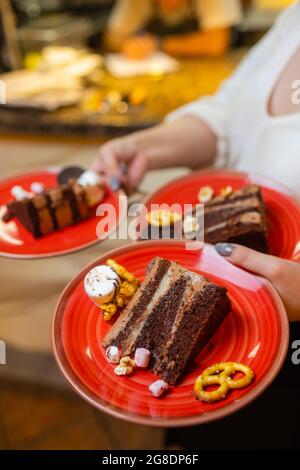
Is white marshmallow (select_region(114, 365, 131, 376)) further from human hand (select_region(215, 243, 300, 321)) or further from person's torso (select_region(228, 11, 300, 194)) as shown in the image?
person's torso (select_region(228, 11, 300, 194))

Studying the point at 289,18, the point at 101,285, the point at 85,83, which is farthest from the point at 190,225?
the point at 85,83

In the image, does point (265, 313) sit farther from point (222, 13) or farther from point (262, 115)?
point (222, 13)

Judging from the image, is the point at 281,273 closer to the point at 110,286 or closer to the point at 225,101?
the point at 110,286

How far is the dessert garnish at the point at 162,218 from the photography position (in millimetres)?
1000

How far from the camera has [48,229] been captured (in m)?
1.10

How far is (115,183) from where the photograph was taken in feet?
3.99

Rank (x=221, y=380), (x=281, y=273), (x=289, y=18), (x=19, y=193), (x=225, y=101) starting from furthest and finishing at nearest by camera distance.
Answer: (x=225, y=101)
(x=289, y=18)
(x=19, y=193)
(x=281, y=273)
(x=221, y=380)

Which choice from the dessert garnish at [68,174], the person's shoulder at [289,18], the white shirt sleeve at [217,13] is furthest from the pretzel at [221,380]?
the white shirt sleeve at [217,13]

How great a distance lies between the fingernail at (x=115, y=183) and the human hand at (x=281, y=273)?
468 millimetres

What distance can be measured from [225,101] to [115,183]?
469 mm

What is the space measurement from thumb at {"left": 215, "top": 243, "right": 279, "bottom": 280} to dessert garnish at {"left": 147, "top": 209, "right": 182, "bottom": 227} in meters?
0.19

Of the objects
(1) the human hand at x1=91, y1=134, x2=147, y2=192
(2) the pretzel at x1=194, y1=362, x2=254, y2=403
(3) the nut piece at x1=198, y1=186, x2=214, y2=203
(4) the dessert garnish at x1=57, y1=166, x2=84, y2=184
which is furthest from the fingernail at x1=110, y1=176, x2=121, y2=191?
(2) the pretzel at x1=194, y1=362, x2=254, y2=403

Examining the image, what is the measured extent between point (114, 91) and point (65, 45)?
17.7 inches
